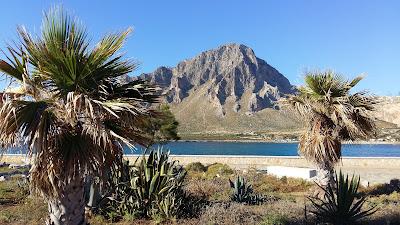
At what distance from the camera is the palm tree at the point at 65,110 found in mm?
5566

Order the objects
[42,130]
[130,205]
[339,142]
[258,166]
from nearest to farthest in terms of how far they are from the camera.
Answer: [42,130] < [130,205] < [339,142] < [258,166]

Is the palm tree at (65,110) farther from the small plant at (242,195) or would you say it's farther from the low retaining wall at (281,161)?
the low retaining wall at (281,161)

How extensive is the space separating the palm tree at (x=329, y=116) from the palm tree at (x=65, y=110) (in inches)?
365

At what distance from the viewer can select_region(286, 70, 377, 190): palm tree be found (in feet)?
45.3

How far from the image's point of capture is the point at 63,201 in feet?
19.9

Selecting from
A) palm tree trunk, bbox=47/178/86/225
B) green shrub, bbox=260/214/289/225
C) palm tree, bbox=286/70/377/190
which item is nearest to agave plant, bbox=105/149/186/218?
green shrub, bbox=260/214/289/225

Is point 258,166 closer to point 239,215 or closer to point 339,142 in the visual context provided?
point 339,142

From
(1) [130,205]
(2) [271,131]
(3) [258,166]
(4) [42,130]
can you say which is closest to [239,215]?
(1) [130,205]

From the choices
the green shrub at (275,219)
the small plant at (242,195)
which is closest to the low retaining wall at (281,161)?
the small plant at (242,195)

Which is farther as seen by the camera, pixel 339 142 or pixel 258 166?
pixel 258 166

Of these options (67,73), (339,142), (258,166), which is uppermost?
(67,73)

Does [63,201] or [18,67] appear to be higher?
[18,67]

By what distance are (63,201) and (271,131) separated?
562 ft

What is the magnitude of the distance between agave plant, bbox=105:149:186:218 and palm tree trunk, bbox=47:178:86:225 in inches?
137
